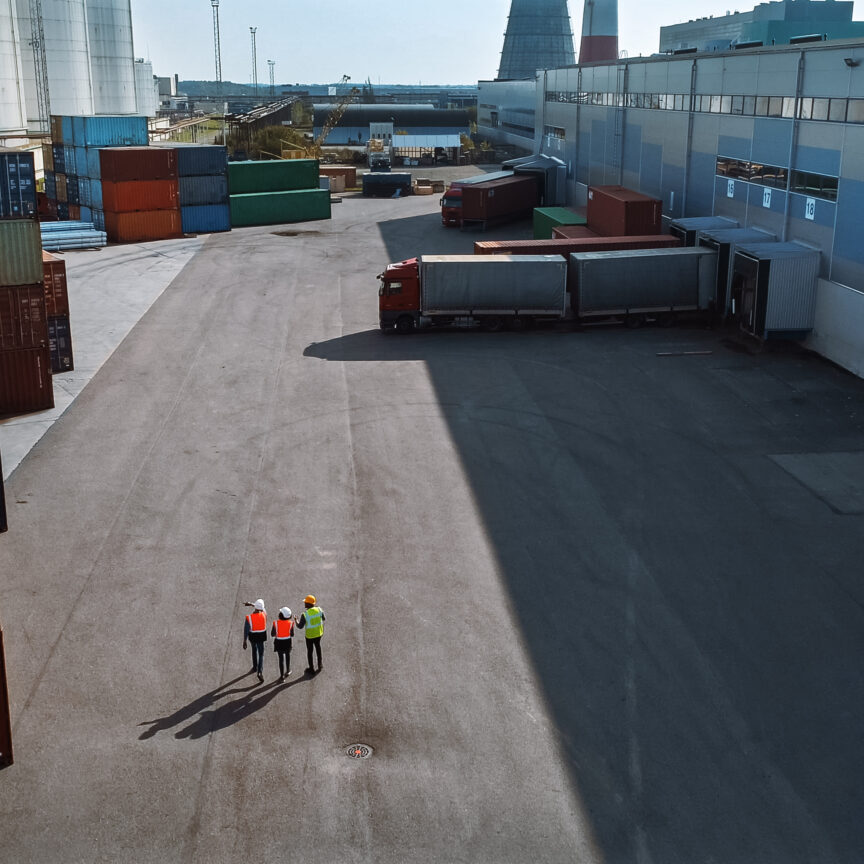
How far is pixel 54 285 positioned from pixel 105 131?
3316cm

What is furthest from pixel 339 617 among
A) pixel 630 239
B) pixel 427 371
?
pixel 630 239

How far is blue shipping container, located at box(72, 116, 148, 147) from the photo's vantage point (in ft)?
189

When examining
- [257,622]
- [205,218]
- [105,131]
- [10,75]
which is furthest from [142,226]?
[257,622]

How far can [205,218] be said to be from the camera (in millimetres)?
60438

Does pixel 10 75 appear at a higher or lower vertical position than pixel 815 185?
higher

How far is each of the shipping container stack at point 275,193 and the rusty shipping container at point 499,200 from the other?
35.4ft

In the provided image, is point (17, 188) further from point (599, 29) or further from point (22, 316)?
point (599, 29)

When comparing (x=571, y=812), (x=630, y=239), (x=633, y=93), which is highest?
(x=633, y=93)

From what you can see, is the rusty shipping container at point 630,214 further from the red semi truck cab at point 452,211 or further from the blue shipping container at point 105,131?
the blue shipping container at point 105,131

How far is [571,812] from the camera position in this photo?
11.7 meters

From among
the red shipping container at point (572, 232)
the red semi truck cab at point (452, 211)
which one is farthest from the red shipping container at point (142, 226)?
the red shipping container at point (572, 232)

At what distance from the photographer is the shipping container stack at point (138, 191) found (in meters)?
55.0

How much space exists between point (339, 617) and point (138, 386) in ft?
49.7

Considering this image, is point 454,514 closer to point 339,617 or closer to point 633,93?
point 339,617
